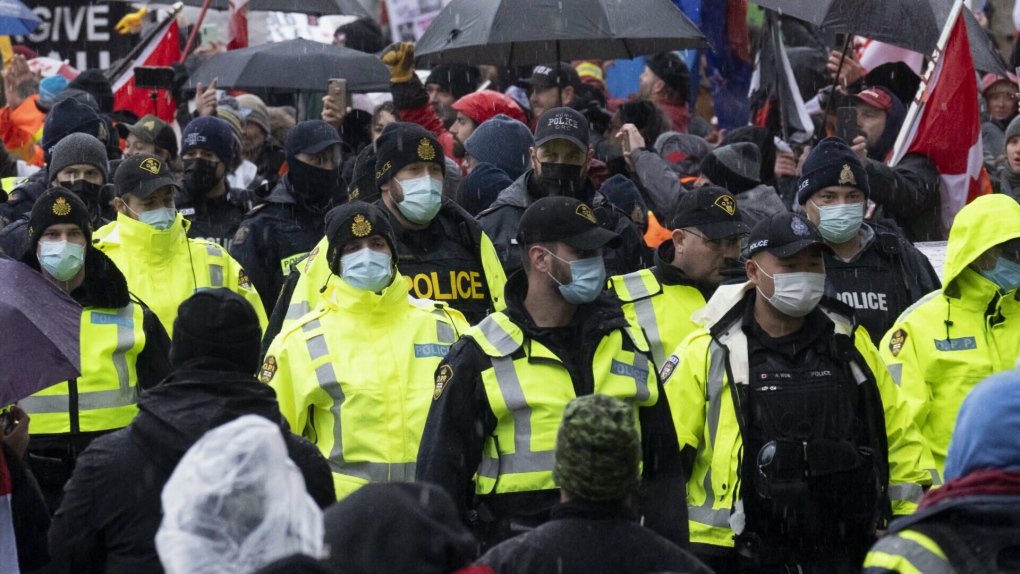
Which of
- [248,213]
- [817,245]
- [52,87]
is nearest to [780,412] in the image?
[817,245]

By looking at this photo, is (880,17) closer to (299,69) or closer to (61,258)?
(299,69)

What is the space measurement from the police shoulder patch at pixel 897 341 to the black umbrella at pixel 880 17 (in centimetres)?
256

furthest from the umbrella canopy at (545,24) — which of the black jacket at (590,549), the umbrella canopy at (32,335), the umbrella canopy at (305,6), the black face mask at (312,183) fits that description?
the black jacket at (590,549)

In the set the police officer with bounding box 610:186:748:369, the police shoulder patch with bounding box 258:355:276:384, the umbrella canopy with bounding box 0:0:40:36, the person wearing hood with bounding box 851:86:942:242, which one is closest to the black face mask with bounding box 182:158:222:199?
the police officer with bounding box 610:186:748:369

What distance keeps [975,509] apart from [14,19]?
12.1 metres

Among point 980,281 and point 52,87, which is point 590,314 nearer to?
point 980,281

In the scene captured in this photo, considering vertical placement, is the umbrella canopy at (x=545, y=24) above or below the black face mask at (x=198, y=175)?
above

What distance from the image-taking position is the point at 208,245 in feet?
27.5

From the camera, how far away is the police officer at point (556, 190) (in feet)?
26.3

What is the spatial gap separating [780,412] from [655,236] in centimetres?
327

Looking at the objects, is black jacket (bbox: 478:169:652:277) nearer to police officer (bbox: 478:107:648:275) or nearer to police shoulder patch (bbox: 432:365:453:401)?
police officer (bbox: 478:107:648:275)

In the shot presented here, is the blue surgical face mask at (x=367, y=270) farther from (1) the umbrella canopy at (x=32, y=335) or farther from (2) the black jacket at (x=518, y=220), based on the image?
(2) the black jacket at (x=518, y=220)

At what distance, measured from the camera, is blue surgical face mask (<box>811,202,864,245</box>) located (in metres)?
7.57

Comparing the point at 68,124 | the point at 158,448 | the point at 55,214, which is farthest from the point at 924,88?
the point at 158,448
